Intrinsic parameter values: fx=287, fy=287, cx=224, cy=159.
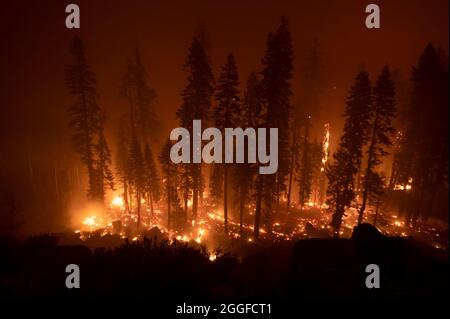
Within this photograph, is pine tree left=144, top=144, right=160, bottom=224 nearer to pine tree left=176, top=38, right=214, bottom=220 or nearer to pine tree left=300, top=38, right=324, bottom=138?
pine tree left=176, top=38, right=214, bottom=220

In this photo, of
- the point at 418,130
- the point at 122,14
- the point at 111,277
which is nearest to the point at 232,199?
the point at 418,130

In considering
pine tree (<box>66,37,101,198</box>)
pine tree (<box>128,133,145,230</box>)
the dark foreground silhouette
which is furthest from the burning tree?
the dark foreground silhouette

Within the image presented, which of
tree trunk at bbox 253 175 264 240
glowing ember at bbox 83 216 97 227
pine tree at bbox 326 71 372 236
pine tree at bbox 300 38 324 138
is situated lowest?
glowing ember at bbox 83 216 97 227

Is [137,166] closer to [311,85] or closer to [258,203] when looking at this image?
[258,203]

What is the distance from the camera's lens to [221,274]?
8.58m

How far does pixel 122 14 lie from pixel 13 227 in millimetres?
51445

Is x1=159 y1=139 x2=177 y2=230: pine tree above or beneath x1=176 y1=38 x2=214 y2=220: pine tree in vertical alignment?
beneath

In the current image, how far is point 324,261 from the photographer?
854 centimetres

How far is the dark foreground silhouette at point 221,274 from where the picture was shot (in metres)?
6.72

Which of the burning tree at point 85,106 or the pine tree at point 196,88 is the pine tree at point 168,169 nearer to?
the pine tree at point 196,88

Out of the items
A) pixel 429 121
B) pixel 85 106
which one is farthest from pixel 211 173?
pixel 429 121

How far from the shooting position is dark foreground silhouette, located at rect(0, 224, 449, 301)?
672 cm

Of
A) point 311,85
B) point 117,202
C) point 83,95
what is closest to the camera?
point 83,95

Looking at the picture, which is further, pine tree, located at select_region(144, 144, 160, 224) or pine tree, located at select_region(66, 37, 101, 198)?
pine tree, located at select_region(144, 144, 160, 224)
